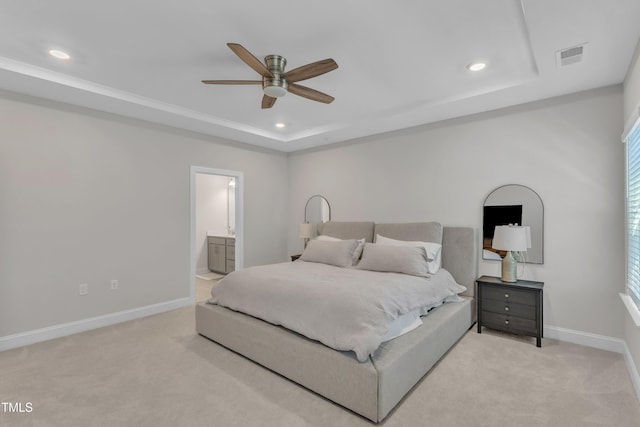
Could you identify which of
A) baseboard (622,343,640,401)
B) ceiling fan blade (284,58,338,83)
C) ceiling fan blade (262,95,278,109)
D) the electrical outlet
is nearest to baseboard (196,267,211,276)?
the electrical outlet

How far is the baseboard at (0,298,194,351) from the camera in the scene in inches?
120

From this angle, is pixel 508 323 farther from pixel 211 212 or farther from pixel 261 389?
pixel 211 212

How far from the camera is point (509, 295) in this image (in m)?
3.15

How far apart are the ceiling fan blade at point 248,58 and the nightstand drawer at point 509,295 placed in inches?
118

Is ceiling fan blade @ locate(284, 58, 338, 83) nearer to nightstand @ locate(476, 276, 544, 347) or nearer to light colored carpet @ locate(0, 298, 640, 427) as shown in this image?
light colored carpet @ locate(0, 298, 640, 427)

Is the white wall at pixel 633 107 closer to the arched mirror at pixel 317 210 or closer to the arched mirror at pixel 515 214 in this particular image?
the arched mirror at pixel 515 214

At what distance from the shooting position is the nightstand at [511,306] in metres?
3.00

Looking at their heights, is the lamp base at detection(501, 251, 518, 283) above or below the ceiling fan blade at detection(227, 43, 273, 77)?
below

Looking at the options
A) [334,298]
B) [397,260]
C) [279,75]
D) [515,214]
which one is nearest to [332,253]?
[397,260]

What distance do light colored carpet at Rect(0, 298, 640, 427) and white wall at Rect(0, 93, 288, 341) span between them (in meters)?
0.61

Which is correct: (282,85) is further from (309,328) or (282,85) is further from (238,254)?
(238,254)

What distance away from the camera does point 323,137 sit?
15.9 ft

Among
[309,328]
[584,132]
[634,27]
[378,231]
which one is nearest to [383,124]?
[378,231]

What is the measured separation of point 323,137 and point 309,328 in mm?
3232
